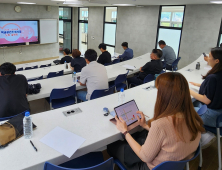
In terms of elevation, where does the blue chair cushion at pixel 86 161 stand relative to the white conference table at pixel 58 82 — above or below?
below

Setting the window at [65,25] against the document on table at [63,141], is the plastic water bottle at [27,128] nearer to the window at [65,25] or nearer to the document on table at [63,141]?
the document on table at [63,141]

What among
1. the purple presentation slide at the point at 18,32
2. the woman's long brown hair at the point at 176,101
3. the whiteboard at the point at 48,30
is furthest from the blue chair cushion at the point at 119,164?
the whiteboard at the point at 48,30

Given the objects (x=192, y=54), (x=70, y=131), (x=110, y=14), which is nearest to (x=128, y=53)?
(x=192, y=54)

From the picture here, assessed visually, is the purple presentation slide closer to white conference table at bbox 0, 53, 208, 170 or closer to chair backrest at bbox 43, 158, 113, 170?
white conference table at bbox 0, 53, 208, 170

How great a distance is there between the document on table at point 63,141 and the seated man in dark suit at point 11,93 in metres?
0.96

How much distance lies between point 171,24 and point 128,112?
694 centimetres

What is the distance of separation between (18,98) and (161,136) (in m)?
1.99

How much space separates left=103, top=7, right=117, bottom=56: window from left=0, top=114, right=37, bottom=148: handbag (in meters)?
8.46

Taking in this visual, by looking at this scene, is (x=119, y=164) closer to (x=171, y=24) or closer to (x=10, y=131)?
(x=10, y=131)

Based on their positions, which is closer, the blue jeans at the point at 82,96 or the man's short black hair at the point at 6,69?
the man's short black hair at the point at 6,69

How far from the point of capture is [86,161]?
1975mm

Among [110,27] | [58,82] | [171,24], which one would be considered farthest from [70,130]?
[110,27]

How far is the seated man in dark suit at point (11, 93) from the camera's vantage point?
102 inches

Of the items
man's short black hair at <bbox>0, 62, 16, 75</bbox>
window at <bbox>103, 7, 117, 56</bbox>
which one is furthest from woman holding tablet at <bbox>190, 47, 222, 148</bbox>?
window at <bbox>103, 7, 117, 56</bbox>
